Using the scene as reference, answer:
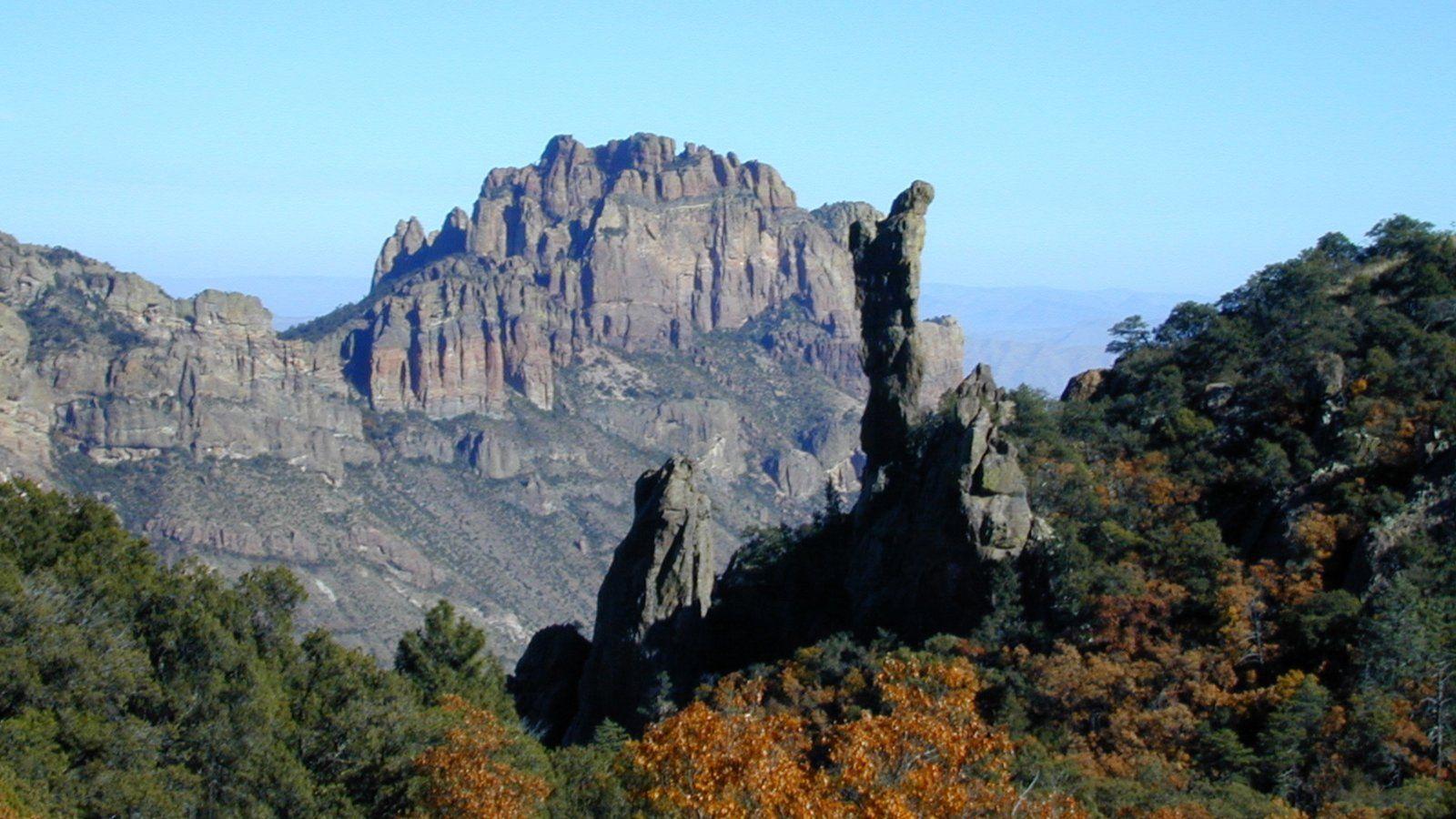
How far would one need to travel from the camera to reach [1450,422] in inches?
1512

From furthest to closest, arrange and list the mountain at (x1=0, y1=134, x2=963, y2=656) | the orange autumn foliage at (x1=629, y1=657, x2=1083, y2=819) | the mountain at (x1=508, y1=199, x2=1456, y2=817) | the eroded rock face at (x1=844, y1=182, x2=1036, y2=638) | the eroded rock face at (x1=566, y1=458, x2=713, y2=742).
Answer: the mountain at (x1=0, y1=134, x2=963, y2=656) → the eroded rock face at (x1=566, y1=458, x2=713, y2=742) → the eroded rock face at (x1=844, y1=182, x2=1036, y2=638) → the mountain at (x1=508, y1=199, x2=1456, y2=817) → the orange autumn foliage at (x1=629, y1=657, x2=1083, y2=819)

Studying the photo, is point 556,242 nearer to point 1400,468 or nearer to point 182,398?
point 182,398

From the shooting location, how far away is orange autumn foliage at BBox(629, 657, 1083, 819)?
19.6 metres

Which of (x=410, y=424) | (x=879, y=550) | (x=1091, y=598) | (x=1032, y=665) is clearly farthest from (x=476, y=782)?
(x=410, y=424)

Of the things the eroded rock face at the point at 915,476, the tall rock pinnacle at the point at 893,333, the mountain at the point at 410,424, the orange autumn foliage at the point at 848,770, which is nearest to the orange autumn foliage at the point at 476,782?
the orange autumn foliage at the point at 848,770

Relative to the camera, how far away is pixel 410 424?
165m

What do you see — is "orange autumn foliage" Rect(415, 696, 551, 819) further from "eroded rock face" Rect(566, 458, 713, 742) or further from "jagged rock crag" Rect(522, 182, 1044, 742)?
"eroded rock face" Rect(566, 458, 713, 742)

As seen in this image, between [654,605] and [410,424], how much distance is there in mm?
124451

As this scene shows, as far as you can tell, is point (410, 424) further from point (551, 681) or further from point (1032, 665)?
point (1032, 665)

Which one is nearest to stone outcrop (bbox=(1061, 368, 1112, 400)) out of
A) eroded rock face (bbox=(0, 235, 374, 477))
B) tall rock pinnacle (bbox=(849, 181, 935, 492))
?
tall rock pinnacle (bbox=(849, 181, 935, 492))

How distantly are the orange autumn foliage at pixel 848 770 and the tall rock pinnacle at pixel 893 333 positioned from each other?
23163 mm

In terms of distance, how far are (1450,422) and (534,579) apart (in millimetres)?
111551

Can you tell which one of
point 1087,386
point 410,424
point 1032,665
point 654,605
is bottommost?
point 1032,665

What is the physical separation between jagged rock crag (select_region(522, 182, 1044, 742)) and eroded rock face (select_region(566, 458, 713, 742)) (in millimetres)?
51
